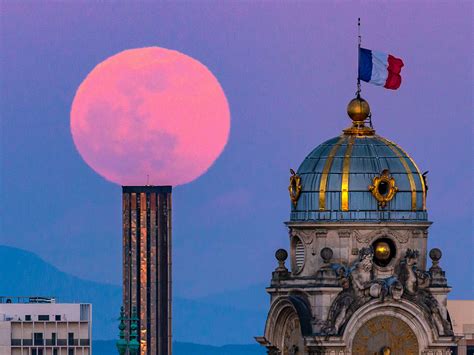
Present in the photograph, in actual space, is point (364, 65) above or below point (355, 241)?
above

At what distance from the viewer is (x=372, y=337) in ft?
363

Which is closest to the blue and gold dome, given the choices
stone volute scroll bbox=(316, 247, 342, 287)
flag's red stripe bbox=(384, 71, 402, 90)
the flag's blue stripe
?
stone volute scroll bbox=(316, 247, 342, 287)

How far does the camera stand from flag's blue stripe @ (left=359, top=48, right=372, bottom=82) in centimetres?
11419

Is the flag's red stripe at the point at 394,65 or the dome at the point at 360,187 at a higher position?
the flag's red stripe at the point at 394,65

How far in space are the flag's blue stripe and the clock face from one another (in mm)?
8945

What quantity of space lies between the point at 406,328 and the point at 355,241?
3504 millimetres

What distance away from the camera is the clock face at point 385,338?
110 meters

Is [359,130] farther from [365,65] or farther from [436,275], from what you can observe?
[436,275]

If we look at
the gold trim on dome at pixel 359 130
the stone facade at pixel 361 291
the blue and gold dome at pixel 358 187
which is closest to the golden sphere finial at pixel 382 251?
the stone facade at pixel 361 291

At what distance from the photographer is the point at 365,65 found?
114m

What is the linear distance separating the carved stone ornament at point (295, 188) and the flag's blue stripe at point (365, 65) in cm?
508

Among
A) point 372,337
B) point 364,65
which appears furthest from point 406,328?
point 364,65

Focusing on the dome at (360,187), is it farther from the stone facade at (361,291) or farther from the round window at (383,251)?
the round window at (383,251)

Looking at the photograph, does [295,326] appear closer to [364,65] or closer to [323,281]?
[323,281]
